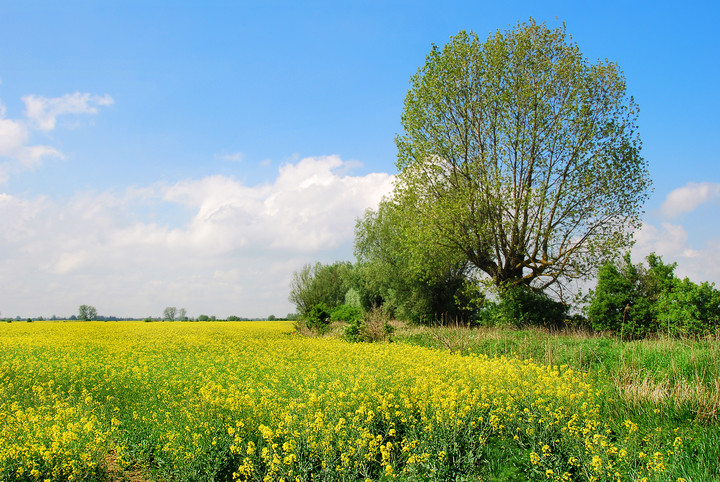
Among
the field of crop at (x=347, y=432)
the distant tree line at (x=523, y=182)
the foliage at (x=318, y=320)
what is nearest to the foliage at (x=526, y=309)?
the distant tree line at (x=523, y=182)

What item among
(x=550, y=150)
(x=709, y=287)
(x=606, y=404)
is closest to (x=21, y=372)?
(x=606, y=404)

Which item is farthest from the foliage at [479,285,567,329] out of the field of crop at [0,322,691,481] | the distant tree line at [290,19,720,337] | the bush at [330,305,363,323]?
the bush at [330,305,363,323]

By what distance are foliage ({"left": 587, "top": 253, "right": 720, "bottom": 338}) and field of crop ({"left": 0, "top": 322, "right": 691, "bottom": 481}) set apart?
1011 cm

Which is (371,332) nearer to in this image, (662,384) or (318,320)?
(318,320)

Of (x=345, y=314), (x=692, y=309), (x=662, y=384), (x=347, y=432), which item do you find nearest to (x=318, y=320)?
(x=345, y=314)

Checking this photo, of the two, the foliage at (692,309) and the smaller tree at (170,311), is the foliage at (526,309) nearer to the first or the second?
the foliage at (692,309)

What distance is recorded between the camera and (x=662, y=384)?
28.5ft

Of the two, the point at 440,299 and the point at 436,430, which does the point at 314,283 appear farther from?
the point at 436,430

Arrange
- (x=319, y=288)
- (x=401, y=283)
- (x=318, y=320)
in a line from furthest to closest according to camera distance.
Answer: (x=319, y=288) < (x=401, y=283) < (x=318, y=320)

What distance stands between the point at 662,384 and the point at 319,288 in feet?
119

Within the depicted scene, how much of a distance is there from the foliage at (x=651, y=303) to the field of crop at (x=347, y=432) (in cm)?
1011

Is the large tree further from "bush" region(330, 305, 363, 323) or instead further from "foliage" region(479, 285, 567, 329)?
"bush" region(330, 305, 363, 323)

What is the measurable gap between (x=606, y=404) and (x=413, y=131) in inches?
584

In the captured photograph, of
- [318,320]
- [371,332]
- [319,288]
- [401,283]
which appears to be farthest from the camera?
[319,288]
